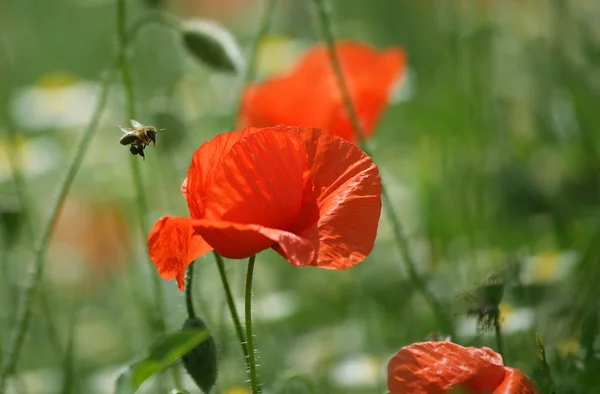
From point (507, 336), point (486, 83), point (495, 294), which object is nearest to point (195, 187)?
point (495, 294)

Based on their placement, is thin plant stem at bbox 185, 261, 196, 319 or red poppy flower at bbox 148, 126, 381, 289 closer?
red poppy flower at bbox 148, 126, 381, 289

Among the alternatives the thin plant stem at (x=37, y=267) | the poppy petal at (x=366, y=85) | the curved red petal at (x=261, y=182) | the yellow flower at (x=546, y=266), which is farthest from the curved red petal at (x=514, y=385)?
the poppy petal at (x=366, y=85)

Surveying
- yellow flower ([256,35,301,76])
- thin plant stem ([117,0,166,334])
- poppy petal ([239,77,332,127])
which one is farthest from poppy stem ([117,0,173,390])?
yellow flower ([256,35,301,76])

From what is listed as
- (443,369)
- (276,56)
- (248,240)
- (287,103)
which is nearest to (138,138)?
(248,240)

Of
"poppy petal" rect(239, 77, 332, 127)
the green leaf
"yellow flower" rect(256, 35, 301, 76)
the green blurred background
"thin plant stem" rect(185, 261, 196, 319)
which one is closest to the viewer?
the green leaf

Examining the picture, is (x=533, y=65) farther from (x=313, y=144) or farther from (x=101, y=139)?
(x=313, y=144)

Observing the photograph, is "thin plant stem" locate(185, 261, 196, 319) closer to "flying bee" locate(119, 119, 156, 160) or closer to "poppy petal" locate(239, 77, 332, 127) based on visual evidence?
"flying bee" locate(119, 119, 156, 160)
